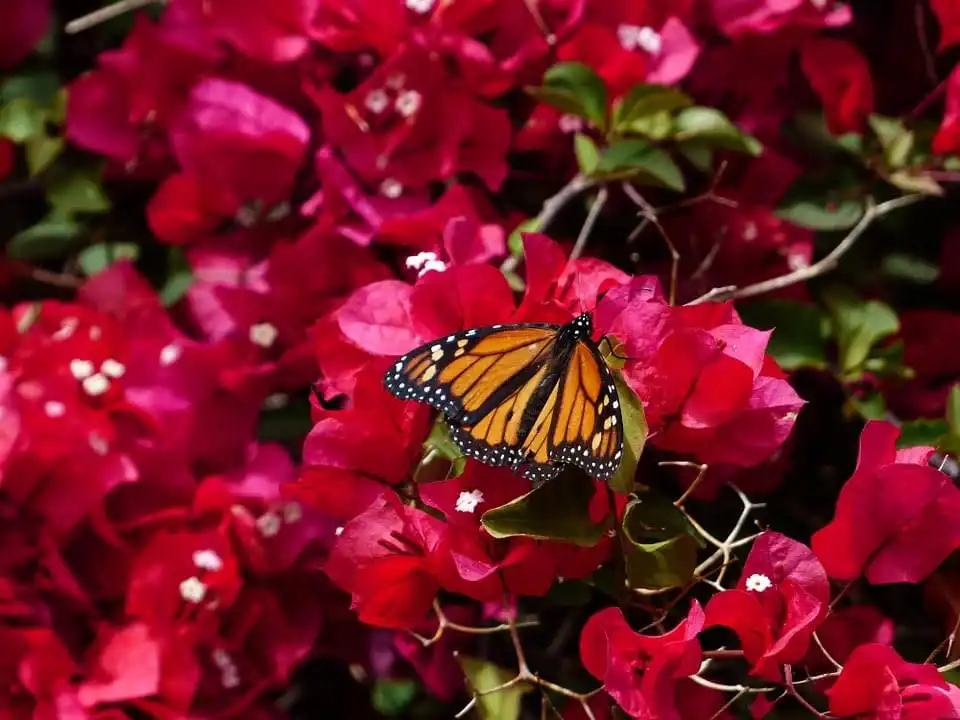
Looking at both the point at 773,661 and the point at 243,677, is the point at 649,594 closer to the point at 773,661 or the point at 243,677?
the point at 773,661

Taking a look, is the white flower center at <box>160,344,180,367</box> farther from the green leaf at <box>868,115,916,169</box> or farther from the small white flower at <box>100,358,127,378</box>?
the green leaf at <box>868,115,916,169</box>

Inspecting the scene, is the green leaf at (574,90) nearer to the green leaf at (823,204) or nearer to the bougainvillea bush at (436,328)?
the bougainvillea bush at (436,328)

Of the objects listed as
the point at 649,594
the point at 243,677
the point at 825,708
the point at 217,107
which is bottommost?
the point at 243,677

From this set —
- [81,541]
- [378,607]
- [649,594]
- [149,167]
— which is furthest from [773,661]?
[149,167]

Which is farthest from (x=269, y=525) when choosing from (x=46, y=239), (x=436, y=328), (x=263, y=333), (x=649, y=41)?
(x=649, y=41)

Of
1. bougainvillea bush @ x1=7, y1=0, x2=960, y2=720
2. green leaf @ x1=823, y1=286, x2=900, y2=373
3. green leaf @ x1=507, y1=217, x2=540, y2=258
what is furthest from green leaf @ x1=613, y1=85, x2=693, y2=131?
green leaf @ x1=823, y1=286, x2=900, y2=373
